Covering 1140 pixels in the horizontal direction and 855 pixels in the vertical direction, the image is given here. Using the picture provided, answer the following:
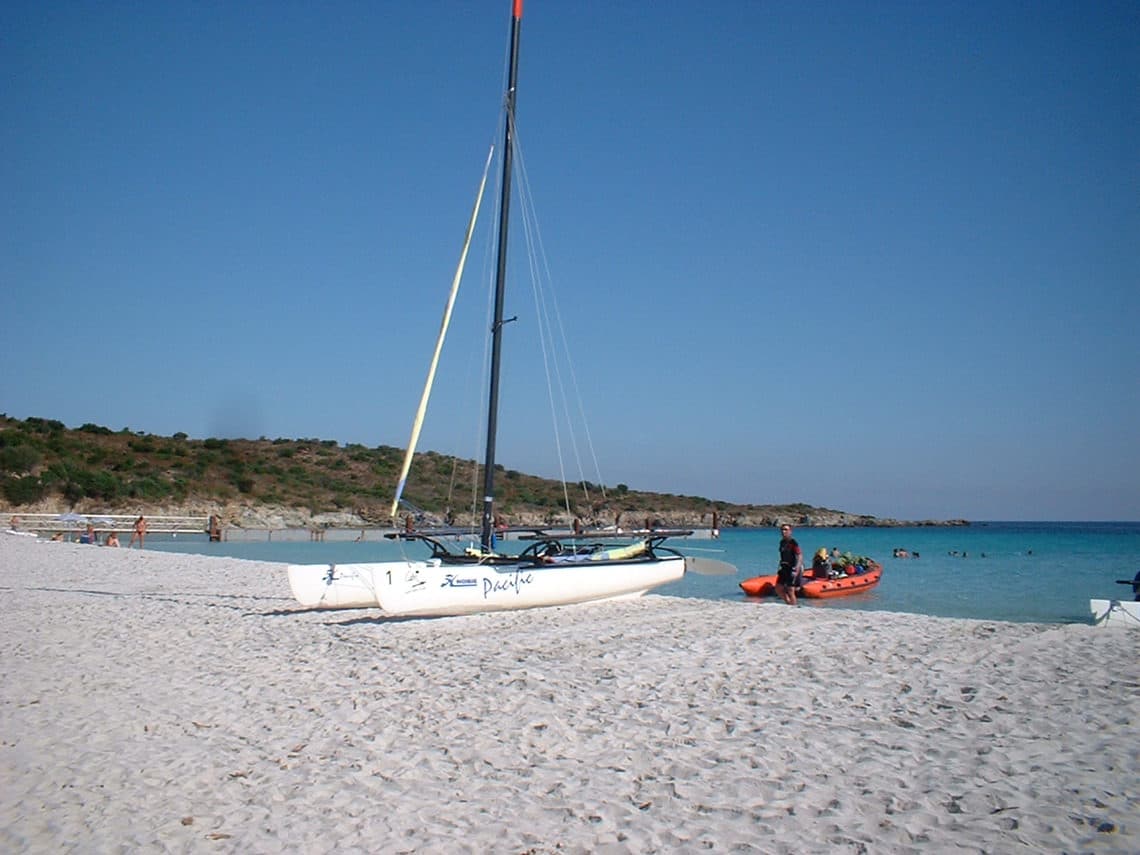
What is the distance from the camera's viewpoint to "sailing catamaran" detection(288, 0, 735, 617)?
12.9m

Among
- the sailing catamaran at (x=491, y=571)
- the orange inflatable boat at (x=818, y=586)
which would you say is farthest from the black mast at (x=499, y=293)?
the orange inflatable boat at (x=818, y=586)

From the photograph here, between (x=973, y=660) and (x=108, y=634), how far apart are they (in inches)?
420

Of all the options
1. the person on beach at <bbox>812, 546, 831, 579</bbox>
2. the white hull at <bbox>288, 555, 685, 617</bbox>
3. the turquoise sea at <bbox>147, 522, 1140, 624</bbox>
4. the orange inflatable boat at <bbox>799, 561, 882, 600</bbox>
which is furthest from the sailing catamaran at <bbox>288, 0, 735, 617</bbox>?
the person on beach at <bbox>812, 546, 831, 579</bbox>

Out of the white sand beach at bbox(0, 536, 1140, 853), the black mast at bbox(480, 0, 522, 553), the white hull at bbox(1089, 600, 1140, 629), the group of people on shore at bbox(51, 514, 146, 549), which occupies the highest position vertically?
the black mast at bbox(480, 0, 522, 553)

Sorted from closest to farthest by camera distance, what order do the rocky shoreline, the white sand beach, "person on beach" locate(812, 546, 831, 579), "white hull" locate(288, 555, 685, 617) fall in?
1. the white sand beach
2. "white hull" locate(288, 555, 685, 617)
3. "person on beach" locate(812, 546, 831, 579)
4. the rocky shoreline

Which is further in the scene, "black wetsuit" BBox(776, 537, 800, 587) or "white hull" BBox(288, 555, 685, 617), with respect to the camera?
"black wetsuit" BBox(776, 537, 800, 587)

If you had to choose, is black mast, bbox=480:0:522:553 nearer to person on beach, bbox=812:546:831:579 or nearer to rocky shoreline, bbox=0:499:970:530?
rocky shoreline, bbox=0:499:970:530

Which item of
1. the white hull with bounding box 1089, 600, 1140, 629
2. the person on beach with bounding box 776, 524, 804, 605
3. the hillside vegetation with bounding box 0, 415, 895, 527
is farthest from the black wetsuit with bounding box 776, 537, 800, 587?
the hillside vegetation with bounding box 0, 415, 895, 527

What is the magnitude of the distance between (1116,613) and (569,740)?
466 inches

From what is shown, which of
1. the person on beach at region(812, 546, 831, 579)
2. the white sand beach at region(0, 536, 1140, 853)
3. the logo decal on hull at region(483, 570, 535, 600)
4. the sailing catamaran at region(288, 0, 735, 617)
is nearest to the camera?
the white sand beach at region(0, 536, 1140, 853)

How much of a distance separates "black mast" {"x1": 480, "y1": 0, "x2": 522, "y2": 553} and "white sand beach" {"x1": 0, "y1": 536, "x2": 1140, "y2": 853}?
2949 millimetres

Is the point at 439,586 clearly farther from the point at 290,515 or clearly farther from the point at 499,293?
the point at 290,515

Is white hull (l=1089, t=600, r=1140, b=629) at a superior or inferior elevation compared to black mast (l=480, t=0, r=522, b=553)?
inferior

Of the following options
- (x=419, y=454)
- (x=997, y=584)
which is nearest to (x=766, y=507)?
(x=419, y=454)
